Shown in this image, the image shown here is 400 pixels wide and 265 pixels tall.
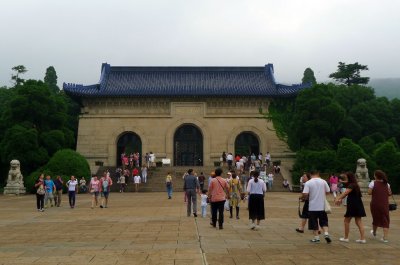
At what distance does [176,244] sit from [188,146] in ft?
116

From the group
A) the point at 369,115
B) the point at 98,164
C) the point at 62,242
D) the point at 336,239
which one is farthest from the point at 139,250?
the point at 369,115

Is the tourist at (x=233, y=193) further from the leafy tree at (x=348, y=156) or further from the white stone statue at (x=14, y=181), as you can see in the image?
the white stone statue at (x=14, y=181)

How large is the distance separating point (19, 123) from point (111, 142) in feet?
33.6

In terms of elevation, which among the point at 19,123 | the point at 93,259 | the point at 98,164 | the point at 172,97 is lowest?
the point at 93,259

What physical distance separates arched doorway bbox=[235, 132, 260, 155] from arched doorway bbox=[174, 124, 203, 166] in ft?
11.1

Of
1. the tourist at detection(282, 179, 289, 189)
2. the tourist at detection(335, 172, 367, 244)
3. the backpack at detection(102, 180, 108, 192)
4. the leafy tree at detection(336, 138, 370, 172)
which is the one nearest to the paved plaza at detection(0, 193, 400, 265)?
the tourist at detection(335, 172, 367, 244)

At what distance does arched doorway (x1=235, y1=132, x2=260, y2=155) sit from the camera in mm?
44125

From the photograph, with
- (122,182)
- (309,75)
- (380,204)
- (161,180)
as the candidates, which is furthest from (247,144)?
(380,204)

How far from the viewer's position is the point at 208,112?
44250 millimetres

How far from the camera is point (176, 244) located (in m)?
9.16

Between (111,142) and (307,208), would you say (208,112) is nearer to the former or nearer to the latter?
(111,142)

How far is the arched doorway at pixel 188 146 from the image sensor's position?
44375 mm

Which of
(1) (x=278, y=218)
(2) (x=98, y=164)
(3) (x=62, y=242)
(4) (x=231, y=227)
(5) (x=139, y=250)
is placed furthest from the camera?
(2) (x=98, y=164)

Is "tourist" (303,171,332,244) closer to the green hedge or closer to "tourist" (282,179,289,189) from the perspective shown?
the green hedge
